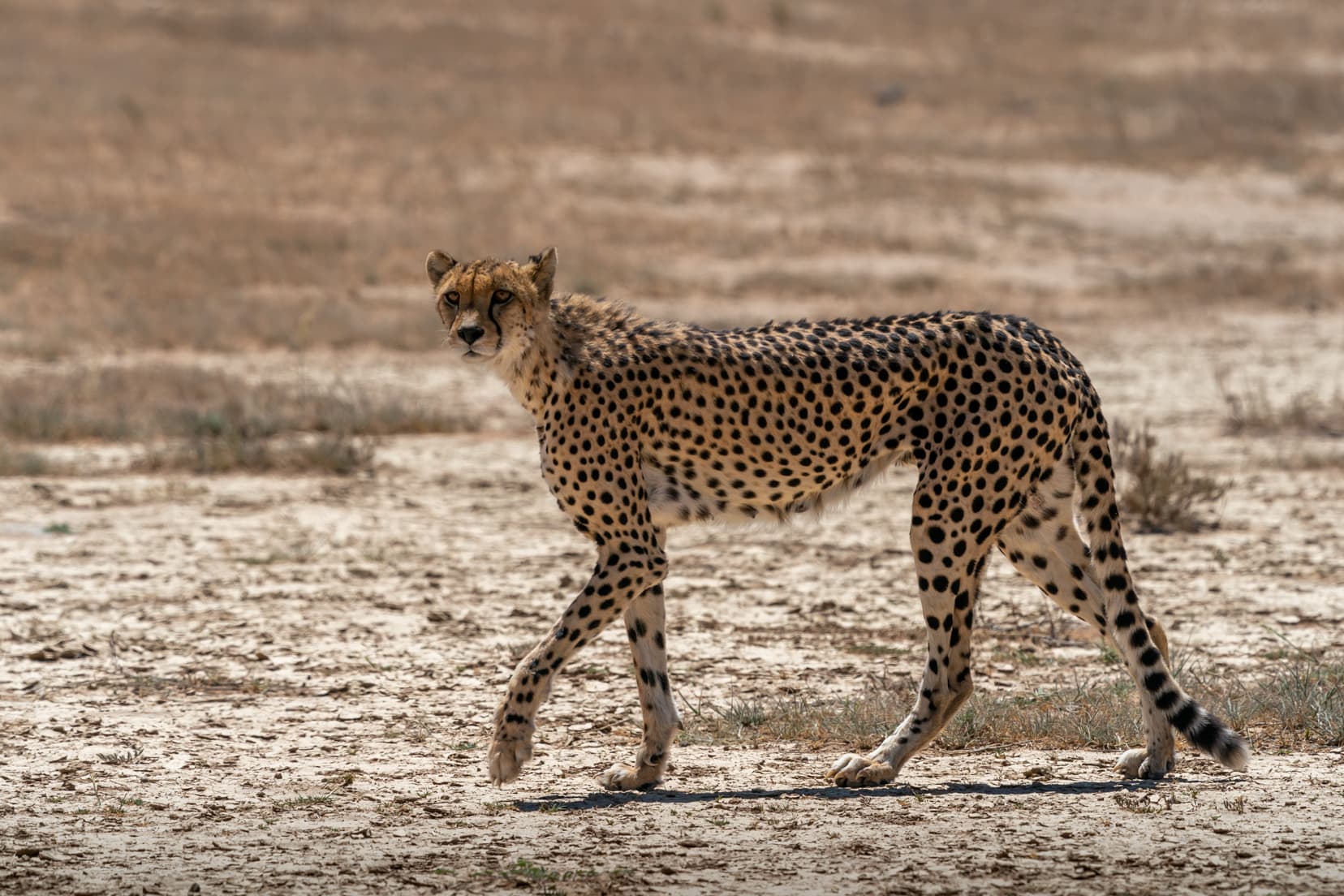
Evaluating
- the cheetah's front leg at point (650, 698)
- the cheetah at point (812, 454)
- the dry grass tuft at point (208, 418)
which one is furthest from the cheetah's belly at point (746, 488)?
the dry grass tuft at point (208, 418)

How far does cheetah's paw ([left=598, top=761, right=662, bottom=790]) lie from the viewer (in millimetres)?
5977

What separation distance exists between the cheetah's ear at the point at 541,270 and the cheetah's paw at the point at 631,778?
4.86ft

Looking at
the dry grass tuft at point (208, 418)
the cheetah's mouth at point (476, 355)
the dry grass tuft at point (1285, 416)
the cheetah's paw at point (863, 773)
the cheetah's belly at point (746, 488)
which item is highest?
the cheetah's mouth at point (476, 355)

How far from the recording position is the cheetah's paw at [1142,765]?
5.93 m

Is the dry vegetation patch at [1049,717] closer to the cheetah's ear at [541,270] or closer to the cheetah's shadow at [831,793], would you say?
the cheetah's shadow at [831,793]

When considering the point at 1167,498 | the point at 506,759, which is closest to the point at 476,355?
the point at 506,759

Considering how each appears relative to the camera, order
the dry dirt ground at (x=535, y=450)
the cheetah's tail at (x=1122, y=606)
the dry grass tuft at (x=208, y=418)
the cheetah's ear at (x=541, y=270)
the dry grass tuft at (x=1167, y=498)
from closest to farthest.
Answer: the dry dirt ground at (x=535, y=450) → the cheetah's tail at (x=1122, y=606) → the cheetah's ear at (x=541, y=270) → the dry grass tuft at (x=1167, y=498) → the dry grass tuft at (x=208, y=418)

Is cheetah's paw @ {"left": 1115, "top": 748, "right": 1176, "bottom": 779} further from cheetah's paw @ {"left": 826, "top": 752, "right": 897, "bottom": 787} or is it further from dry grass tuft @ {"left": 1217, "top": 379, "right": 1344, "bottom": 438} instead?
dry grass tuft @ {"left": 1217, "top": 379, "right": 1344, "bottom": 438}

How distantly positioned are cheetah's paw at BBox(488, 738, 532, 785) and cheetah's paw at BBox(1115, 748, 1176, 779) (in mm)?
1790

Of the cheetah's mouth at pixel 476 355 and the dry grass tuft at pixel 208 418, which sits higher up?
the cheetah's mouth at pixel 476 355

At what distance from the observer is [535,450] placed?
491 inches

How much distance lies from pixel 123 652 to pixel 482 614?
1526 millimetres

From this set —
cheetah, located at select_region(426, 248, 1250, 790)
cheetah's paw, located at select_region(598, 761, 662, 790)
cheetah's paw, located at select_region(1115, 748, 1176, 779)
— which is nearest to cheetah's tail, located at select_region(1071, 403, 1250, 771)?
cheetah, located at select_region(426, 248, 1250, 790)

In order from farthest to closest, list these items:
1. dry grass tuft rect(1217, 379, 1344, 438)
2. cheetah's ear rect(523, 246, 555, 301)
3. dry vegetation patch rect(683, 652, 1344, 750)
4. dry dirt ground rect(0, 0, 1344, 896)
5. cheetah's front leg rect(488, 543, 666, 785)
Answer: dry grass tuft rect(1217, 379, 1344, 438) → dry vegetation patch rect(683, 652, 1344, 750) → cheetah's ear rect(523, 246, 555, 301) → cheetah's front leg rect(488, 543, 666, 785) → dry dirt ground rect(0, 0, 1344, 896)
